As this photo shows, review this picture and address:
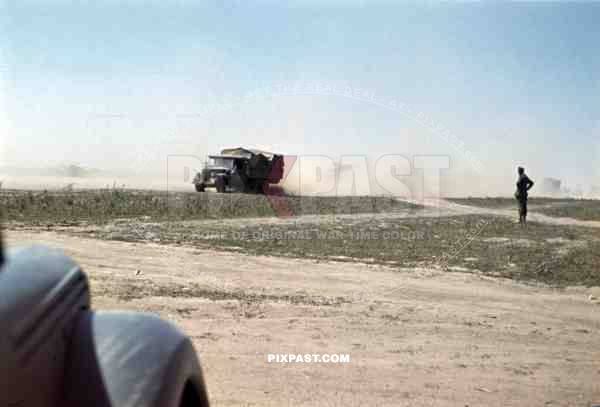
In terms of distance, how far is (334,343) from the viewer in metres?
6.07

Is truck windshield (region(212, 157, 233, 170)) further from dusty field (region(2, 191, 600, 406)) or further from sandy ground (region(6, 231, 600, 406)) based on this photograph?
sandy ground (region(6, 231, 600, 406))

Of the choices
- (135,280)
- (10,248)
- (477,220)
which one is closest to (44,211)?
(135,280)

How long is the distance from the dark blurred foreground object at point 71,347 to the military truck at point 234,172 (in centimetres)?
A: 2901

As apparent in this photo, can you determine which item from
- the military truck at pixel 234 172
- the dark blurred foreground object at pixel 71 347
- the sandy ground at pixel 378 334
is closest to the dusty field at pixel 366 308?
the sandy ground at pixel 378 334

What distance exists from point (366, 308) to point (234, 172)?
23759 mm

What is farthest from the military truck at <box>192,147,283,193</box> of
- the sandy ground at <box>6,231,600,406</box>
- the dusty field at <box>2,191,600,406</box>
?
the sandy ground at <box>6,231,600,406</box>

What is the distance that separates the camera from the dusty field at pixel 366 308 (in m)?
5.02

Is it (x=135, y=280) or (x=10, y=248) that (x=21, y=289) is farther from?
(x=135, y=280)

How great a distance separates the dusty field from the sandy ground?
2 centimetres

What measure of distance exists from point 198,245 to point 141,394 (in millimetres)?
10955

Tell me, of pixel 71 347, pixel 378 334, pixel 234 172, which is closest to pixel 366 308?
pixel 378 334

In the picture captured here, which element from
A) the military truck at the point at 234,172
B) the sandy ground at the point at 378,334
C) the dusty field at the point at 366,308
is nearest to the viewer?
the sandy ground at the point at 378,334

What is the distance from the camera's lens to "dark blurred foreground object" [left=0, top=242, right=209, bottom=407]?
1.64 m

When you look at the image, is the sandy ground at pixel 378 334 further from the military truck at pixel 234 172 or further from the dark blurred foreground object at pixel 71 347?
the military truck at pixel 234 172
